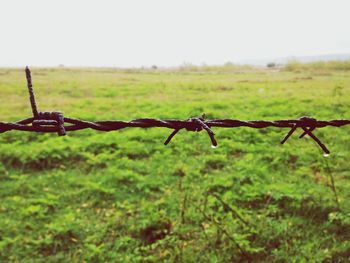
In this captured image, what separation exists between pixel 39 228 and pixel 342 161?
5644 mm

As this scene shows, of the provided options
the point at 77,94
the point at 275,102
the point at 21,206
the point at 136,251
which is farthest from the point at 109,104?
the point at 136,251

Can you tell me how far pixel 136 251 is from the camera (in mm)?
4359

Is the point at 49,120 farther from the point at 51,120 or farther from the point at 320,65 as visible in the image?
the point at 320,65

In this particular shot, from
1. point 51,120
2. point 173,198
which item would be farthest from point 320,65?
point 51,120

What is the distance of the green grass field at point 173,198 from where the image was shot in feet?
14.4

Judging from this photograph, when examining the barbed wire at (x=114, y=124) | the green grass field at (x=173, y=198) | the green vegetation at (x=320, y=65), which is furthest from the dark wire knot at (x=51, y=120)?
the green vegetation at (x=320, y=65)

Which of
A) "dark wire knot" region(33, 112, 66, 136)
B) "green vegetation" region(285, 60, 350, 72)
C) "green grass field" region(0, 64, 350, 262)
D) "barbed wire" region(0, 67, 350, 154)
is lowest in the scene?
"green grass field" region(0, 64, 350, 262)

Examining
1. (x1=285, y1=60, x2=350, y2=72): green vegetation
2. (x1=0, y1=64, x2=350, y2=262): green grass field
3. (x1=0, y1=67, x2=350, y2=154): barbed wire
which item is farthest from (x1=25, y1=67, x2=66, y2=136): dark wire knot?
(x1=285, y1=60, x2=350, y2=72): green vegetation

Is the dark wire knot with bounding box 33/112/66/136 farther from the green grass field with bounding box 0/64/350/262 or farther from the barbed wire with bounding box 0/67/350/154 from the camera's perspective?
the green grass field with bounding box 0/64/350/262

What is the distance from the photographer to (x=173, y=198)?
5.69 m

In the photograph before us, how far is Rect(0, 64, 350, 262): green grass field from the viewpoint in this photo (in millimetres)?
4395

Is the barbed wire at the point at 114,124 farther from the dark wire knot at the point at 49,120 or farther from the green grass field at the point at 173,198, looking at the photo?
the green grass field at the point at 173,198

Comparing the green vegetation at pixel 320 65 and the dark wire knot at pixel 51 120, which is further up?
the dark wire knot at pixel 51 120

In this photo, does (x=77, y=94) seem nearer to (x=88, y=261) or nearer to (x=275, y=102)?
(x=275, y=102)
